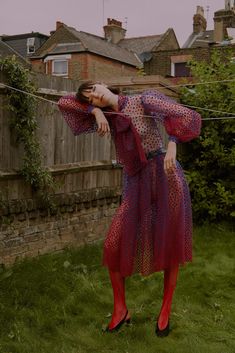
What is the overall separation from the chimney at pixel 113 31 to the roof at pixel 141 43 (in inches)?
17.1

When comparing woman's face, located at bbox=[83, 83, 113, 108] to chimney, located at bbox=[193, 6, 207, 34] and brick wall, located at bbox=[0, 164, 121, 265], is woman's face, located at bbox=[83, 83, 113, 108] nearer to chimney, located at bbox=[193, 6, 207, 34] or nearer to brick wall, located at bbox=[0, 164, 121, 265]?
brick wall, located at bbox=[0, 164, 121, 265]

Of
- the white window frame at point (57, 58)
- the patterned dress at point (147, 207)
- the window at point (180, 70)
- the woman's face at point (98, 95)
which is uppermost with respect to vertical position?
the white window frame at point (57, 58)

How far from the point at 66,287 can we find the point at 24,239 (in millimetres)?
866

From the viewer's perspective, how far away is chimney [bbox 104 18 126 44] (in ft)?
112

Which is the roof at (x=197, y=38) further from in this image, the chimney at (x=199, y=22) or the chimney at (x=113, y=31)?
the chimney at (x=113, y=31)

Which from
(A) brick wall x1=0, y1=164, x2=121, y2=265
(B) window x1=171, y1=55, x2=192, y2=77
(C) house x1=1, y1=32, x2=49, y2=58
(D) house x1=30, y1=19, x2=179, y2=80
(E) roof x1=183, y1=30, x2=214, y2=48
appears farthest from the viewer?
(C) house x1=1, y1=32, x2=49, y2=58

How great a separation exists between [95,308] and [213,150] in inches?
175

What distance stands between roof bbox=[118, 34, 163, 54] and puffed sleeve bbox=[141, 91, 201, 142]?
3033 cm

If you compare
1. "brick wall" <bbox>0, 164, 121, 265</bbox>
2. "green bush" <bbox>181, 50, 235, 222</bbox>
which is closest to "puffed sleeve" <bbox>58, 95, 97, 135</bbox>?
"brick wall" <bbox>0, 164, 121, 265</bbox>

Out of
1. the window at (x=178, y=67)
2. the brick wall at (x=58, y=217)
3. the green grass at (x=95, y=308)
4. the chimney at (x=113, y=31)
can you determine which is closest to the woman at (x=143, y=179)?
the green grass at (x=95, y=308)

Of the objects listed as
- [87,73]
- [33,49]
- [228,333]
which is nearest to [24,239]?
[228,333]

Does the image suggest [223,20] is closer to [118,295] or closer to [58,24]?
[58,24]

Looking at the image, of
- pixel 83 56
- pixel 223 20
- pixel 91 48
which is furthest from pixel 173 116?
pixel 223 20

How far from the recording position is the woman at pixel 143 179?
3.39 metres
